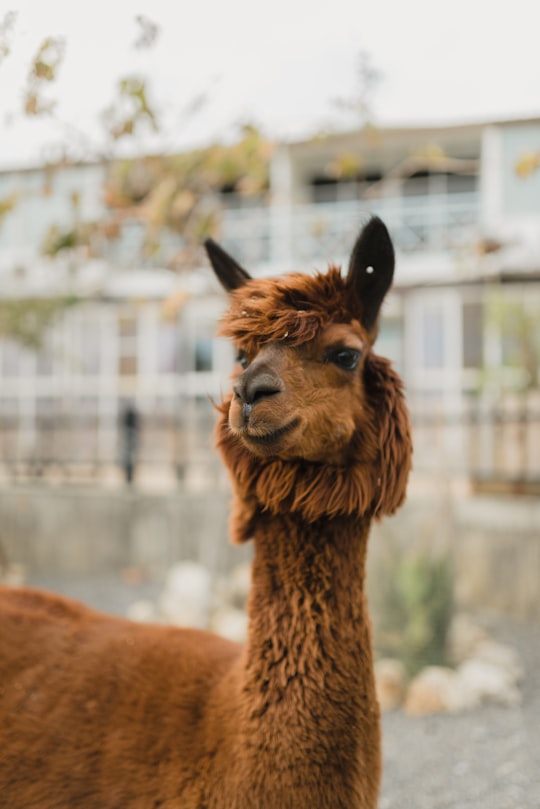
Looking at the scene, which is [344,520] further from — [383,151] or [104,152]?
[383,151]

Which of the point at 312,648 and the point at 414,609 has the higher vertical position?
the point at 312,648

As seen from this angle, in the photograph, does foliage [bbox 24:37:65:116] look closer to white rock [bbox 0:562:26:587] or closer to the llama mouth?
the llama mouth

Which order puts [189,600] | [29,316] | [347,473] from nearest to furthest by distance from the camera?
[347,473] → [189,600] → [29,316]

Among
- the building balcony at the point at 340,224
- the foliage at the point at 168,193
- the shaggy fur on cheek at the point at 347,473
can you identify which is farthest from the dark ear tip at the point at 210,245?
the building balcony at the point at 340,224

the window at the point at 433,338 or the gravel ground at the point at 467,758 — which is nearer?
the gravel ground at the point at 467,758

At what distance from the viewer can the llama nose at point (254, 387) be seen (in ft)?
6.19

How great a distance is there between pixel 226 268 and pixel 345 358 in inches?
22.5

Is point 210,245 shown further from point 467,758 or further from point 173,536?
point 173,536

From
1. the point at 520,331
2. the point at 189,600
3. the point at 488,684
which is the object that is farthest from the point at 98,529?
the point at 520,331

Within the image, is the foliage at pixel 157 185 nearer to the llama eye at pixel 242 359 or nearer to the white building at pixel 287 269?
the llama eye at pixel 242 359

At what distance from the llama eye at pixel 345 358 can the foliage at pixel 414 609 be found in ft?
11.3

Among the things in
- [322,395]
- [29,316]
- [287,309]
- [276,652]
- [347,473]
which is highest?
[29,316]

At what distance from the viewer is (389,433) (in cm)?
215

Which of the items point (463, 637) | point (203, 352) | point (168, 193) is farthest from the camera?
point (203, 352)
